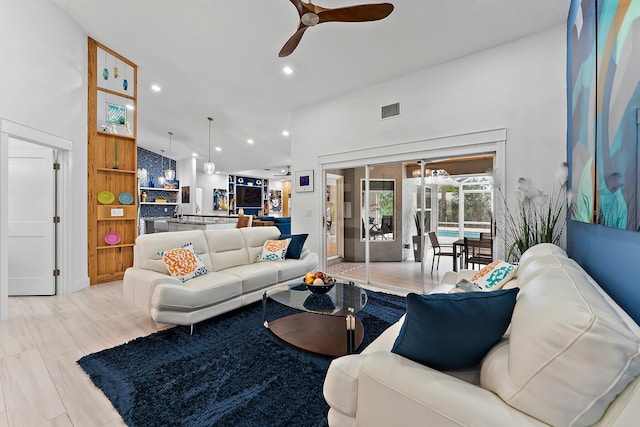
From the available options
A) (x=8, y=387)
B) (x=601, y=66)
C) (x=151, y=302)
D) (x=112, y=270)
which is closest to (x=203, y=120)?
(x=112, y=270)

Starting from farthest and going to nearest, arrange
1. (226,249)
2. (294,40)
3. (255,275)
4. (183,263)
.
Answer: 1. (226,249)
2. (255,275)
3. (183,263)
4. (294,40)

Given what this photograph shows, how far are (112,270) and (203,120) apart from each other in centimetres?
430

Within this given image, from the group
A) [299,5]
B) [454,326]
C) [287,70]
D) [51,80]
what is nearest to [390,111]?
[287,70]

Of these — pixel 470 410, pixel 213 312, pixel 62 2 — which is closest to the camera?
pixel 470 410

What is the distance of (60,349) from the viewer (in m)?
2.47

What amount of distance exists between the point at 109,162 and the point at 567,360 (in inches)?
231

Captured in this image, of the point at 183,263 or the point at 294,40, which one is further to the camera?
the point at 183,263

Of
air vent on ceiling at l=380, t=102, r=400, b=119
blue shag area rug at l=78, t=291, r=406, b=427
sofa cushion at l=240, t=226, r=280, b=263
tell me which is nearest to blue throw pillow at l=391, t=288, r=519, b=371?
blue shag area rug at l=78, t=291, r=406, b=427

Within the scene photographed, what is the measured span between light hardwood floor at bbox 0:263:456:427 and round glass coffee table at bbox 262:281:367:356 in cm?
130

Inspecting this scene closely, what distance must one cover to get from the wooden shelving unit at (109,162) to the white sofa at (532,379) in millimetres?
4863

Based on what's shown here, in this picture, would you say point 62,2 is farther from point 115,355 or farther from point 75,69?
point 115,355

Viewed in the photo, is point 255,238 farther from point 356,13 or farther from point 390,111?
point 356,13

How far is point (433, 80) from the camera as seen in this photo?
394 centimetres

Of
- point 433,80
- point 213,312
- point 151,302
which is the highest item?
point 433,80
